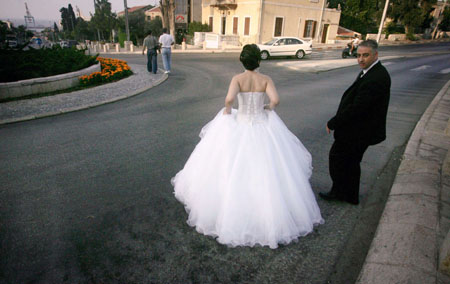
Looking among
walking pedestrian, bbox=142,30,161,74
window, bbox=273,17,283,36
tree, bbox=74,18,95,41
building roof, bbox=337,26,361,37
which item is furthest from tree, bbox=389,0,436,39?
tree, bbox=74,18,95,41

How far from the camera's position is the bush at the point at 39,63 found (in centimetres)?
878

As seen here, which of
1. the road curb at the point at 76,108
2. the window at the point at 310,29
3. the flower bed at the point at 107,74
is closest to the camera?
the road curb at the point at 76,108

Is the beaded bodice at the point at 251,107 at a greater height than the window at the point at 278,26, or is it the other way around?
the window at the point at 278,26

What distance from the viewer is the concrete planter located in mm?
8391

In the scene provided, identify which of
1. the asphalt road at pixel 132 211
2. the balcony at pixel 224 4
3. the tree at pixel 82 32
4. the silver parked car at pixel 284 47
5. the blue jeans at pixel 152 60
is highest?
the balcony at pixel 224 4

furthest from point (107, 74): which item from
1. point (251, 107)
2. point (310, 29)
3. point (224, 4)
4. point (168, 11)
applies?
point (310, 29)

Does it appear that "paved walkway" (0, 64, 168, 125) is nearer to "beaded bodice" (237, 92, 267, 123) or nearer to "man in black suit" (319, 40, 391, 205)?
"beaded bodice" (237, 92, 267, 123)

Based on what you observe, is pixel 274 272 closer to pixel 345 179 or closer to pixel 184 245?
pixel 184 245

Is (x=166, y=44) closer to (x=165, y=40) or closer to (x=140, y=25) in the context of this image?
(x=165, y=40)

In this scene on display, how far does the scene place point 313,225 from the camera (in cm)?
315

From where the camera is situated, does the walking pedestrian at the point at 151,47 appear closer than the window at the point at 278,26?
Yes

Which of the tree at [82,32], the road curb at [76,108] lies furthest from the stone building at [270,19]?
the tree at [82,32]

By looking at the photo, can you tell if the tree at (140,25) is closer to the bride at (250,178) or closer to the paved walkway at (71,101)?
the paved walkway at (71,101)

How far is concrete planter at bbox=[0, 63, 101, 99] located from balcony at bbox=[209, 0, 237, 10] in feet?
88.3
